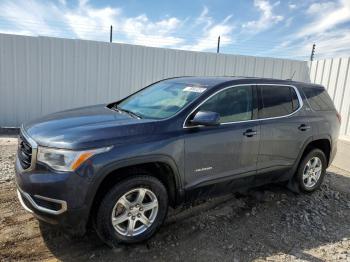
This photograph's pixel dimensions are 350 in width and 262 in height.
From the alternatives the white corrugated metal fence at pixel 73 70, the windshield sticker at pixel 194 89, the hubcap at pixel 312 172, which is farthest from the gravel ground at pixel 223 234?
the white corrugated metal fence at pixel 73 70

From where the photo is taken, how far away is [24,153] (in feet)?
9.83

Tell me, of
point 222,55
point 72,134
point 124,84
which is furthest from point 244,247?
point 222,55

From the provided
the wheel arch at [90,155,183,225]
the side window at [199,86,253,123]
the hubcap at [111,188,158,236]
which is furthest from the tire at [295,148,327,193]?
the hubcap at [111,188,158,236]

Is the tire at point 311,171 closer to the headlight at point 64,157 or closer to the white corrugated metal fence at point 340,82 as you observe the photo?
the white corrugated metal fence at point 340,82

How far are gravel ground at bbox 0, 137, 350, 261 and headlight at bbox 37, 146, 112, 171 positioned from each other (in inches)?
37.7

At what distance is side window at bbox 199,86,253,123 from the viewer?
139 inches

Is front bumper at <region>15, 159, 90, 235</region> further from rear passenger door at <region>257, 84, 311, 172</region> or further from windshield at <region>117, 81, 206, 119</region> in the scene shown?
rear passenger door at <region>257, 84, 311, 172</region>

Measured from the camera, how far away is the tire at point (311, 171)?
461 cm

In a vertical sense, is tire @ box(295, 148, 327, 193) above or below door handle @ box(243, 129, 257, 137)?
below

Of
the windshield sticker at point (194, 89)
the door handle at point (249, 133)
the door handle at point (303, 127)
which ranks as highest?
the windshield sticker at point (194, 89)

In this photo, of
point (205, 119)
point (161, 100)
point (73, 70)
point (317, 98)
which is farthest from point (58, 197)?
point (73, 70)

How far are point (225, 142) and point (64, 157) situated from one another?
5.76ft

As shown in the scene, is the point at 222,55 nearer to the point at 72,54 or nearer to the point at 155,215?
the point at 72,54

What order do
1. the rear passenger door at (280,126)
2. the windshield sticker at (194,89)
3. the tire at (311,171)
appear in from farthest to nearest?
the tire at (311,171) < the rear passenger door at (280,126) < the windshield sticker at (194,89)
